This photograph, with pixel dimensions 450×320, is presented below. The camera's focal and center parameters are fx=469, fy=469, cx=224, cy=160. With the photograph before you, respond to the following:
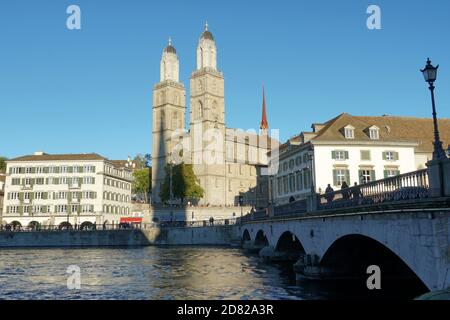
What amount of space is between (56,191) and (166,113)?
43.5m

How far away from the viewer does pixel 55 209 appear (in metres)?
89.6

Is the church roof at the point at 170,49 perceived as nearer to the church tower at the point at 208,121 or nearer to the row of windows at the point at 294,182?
the church tower at the point at 208,121

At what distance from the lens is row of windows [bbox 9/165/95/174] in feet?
296

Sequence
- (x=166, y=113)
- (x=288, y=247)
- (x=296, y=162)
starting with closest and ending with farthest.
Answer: (x=288, y=247), (x=296, y=162), (x=166, y=113)

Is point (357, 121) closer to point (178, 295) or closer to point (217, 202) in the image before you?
point (178, 295)

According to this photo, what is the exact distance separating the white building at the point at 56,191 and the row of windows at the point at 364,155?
169 feet

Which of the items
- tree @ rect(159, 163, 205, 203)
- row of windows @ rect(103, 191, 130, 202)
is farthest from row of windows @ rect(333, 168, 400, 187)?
row of windows @ rect(103, 191, 130, 202)

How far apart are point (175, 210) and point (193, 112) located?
3382cm

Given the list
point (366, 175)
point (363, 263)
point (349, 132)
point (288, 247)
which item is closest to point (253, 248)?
point (288, 247)

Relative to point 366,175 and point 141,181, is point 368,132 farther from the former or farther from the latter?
point 141,181

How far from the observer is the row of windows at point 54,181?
89.8 m

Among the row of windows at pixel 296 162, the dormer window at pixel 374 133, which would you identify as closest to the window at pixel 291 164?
the row of windows at pixel 296 162
